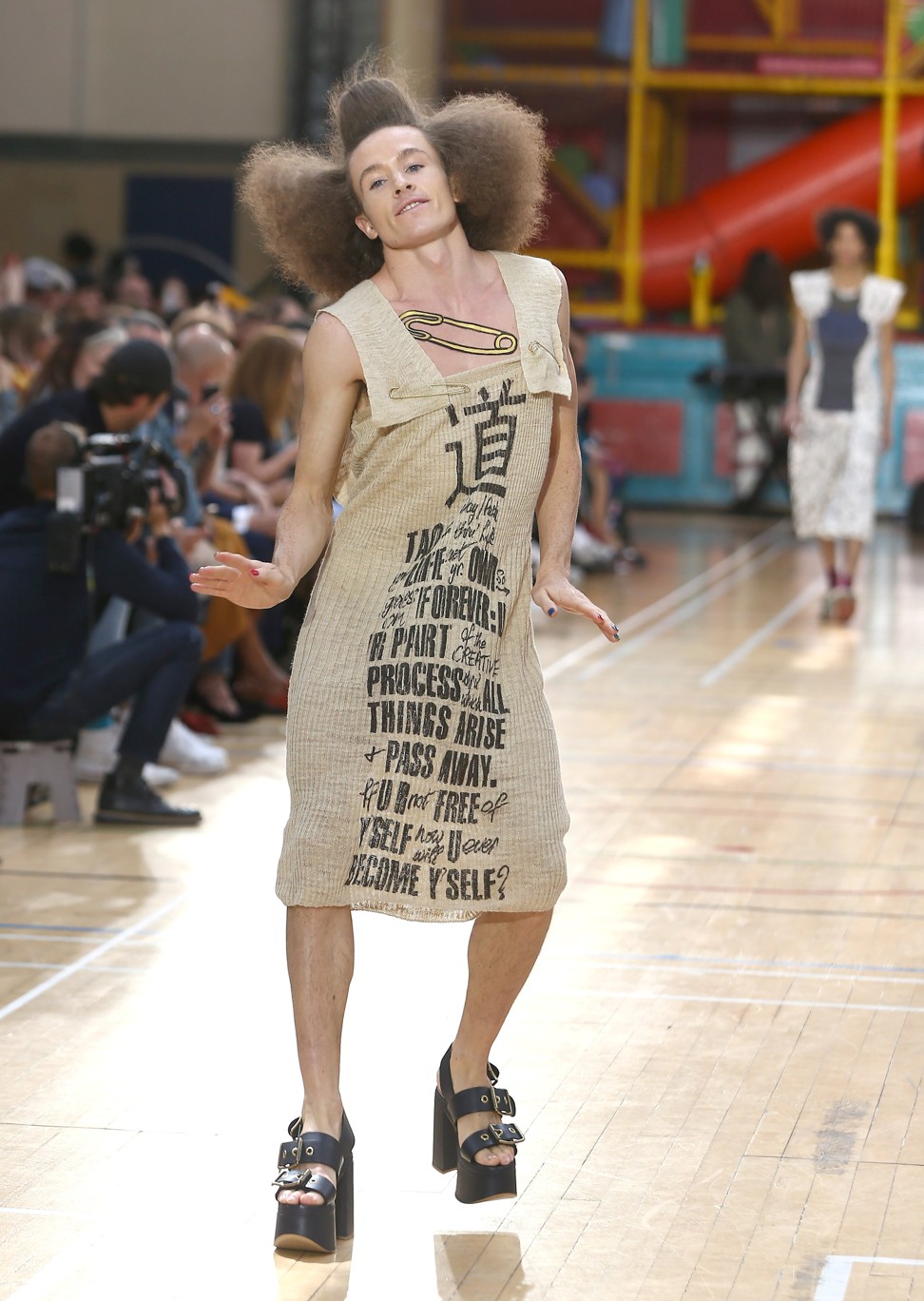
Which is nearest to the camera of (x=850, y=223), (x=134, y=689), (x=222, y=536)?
(x=134, y=689)

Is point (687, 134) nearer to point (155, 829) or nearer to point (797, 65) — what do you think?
point (797, 65)

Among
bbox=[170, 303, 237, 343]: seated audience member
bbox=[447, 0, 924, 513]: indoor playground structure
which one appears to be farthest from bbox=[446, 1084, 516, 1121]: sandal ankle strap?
bbox=[447, 0, 924, 513]: indoor playground structure

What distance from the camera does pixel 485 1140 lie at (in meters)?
2.81

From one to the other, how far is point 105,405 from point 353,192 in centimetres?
265

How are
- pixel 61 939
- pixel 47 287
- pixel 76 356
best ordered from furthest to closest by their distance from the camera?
1. pixel 47 287
2. pixel 76 356
3. pixel 61 939

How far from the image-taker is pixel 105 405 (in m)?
5.38

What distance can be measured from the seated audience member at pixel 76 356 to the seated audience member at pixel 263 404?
1292 millimetres

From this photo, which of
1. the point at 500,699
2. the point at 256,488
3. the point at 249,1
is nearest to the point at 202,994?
the point at 500,699

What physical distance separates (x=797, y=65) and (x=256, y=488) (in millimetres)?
9747

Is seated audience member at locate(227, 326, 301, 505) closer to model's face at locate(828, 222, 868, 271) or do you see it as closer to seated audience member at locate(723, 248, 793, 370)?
model's face at locate(828, 222, 868, 271)

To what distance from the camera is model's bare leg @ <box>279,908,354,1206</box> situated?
271 cm

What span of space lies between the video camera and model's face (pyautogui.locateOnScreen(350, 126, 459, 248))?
2.27m

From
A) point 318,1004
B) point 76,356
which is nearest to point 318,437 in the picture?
point 318,1004

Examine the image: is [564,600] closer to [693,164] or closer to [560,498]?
[560,498]
